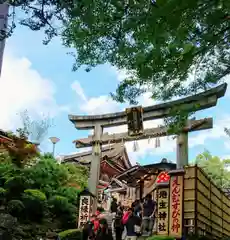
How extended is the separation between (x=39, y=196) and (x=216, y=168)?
29697 millimetres

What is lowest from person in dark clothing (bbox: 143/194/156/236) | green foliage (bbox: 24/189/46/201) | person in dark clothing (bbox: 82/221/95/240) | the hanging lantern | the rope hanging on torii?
person in dark clothing (bbox: 82/221/95/240)

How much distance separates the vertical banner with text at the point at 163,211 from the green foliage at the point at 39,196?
219 inches

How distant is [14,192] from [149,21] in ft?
52.3

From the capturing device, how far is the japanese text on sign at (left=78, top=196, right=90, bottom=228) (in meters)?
17.0

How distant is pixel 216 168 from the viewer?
142 ft

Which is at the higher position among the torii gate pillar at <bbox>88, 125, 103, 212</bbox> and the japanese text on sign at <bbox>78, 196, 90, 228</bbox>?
the torii gate pillar at <bbox>88, 125, 103, 212</bbox>

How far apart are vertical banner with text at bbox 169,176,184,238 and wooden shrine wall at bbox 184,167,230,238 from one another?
0.25 meters

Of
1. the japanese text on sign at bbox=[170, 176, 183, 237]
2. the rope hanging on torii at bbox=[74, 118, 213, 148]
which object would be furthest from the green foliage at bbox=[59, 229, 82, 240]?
the japanese text on sign at bbox=[170, 176, 183, 237]

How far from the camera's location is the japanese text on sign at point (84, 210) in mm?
17047

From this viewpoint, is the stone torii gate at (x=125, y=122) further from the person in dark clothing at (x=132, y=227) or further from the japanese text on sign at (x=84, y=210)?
the person in dark clothing at (x=132, y=227)

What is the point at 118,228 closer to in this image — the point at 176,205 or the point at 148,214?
the point at 148,214

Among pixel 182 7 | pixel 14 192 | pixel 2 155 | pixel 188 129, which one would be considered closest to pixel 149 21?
pixel 182 7

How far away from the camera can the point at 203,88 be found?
756 centimetres

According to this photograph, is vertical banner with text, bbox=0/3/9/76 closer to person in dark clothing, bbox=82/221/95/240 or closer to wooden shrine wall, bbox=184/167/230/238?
person in dark clothing, bbox=82/221/95/240
